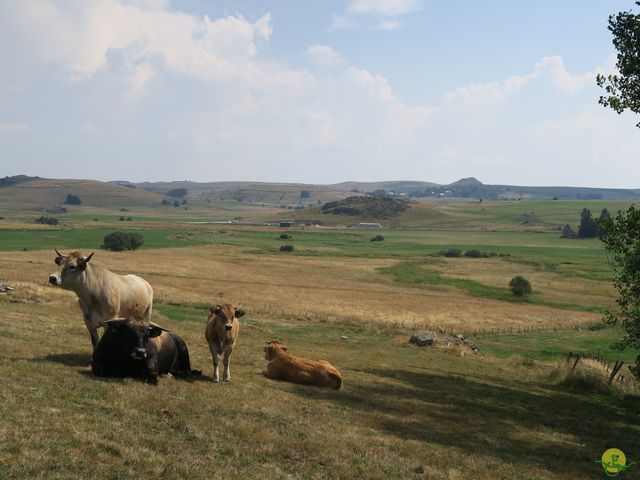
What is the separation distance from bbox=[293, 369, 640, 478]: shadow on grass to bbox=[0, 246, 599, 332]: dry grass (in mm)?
28504

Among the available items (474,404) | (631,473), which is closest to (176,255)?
(474,404)

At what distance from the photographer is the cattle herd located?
1502cm

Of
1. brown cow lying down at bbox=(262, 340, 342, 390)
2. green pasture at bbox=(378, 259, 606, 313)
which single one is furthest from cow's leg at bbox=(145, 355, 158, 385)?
green pasture at bbox=(378, 259, 606, 313)

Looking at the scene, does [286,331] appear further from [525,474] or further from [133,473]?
[133,473]

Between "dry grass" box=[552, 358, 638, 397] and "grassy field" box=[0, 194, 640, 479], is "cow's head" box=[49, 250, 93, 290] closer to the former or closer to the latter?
"grassy field" box=[0, 194, 640, 479]

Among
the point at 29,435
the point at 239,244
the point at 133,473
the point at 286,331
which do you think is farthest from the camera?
the point at 239,244

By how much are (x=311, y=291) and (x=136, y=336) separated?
5859 centimetres

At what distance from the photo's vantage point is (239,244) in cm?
14362

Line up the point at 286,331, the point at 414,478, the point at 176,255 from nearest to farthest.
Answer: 1. the point at 414,478
2. the point at 286,331
3. the point at 176,255

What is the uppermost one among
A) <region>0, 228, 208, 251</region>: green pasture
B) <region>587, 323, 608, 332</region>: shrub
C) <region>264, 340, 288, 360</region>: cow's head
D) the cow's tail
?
the cow's tail

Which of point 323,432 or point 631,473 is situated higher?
point 323,432

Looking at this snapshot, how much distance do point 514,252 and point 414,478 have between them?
141 meters

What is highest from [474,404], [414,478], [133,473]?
[133,473]

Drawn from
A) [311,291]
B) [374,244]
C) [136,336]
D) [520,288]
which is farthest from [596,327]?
[374,244]
